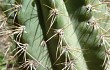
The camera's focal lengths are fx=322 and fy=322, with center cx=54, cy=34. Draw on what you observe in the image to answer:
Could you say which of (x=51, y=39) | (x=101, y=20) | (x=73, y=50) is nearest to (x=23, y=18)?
(x=51, y=39)

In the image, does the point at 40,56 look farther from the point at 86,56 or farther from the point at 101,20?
the point at 101,20

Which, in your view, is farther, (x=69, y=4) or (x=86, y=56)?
(x=86, y=56)

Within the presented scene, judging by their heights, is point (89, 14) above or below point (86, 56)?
above

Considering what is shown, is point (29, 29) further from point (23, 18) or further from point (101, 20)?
point (101, 20)

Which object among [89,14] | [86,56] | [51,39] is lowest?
[86,56]

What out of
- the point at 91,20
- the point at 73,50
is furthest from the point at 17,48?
the point at 91,20

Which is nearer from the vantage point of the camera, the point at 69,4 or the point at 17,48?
the point at 69,4

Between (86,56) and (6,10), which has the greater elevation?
(6,10)
